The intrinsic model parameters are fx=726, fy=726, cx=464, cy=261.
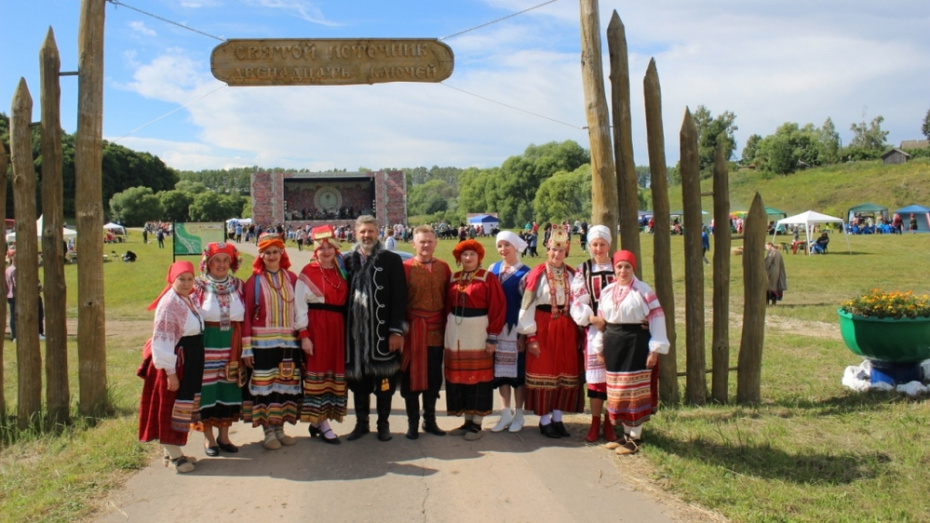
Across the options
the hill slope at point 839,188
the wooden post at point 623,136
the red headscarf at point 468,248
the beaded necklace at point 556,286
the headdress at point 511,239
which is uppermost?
the hill slope at point 839,188

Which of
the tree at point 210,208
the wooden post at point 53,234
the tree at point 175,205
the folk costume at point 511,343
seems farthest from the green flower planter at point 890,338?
the tree at point 175,205

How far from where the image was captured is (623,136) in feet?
21.7

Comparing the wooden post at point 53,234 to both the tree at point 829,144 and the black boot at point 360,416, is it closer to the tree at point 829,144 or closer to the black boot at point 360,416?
the black boot at point 360,416

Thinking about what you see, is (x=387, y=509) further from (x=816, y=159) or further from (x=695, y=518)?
(x=816, y=159)

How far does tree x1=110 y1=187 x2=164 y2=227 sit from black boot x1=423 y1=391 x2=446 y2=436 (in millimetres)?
75387

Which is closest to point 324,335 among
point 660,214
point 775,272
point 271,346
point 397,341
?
point 271,346

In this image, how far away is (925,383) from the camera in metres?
6.81

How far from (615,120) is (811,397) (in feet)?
11.0

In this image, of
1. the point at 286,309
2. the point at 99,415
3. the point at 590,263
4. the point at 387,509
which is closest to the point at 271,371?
the point at 286,309

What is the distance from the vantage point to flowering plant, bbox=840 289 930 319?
674 centimetres

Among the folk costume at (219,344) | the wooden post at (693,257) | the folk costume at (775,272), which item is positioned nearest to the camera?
the folk costume at (219,344)

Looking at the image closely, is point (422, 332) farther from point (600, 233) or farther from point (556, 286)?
point (600, 233)

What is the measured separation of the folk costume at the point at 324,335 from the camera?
562 cm

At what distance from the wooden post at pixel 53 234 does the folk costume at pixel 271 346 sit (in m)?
1.89
